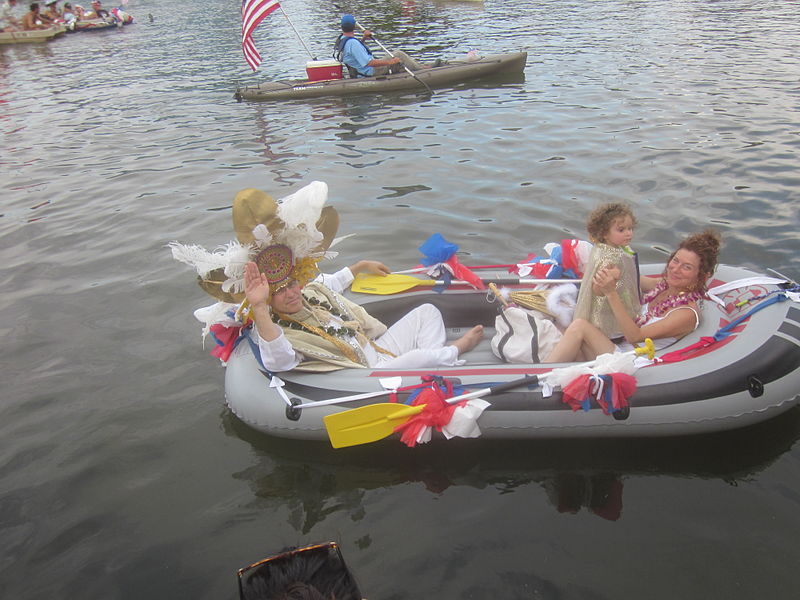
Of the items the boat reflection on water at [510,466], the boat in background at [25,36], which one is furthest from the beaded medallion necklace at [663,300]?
the boat in background at [25,36]

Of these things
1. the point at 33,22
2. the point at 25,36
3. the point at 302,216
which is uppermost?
the point at 33,22

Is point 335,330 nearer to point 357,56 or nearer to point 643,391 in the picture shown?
point 643,391

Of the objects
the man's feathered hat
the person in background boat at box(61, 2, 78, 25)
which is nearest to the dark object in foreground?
the man's feathered hat

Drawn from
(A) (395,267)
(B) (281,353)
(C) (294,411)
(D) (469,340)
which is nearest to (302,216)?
(B) (281,353)

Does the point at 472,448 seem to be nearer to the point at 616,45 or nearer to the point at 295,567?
the point at 295,567

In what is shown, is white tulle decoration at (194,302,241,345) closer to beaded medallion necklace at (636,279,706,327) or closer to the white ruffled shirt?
the white ruffled shirt

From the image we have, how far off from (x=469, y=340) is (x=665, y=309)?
4.32 ft

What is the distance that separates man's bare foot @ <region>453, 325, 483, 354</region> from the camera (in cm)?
441

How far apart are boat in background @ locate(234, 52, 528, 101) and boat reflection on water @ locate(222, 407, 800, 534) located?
9.78 m

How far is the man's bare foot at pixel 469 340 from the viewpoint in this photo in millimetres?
4414

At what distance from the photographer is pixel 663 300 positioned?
405cm

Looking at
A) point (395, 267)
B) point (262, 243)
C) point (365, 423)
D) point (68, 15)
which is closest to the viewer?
point (262, 243)

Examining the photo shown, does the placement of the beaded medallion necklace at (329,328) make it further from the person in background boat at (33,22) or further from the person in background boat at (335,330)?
the person in background boat at (33,22)

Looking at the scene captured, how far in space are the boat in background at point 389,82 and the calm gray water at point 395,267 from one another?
0.32 metres
